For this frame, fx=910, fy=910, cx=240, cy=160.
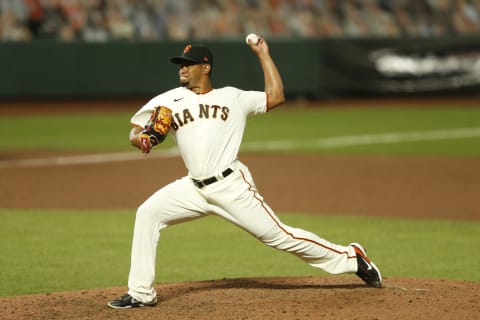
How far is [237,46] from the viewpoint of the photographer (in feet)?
74.5

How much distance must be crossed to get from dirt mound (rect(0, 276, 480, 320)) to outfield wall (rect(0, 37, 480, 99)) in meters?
15.6

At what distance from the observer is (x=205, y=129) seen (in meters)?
6.18

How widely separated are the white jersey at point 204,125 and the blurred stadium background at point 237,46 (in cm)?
1600

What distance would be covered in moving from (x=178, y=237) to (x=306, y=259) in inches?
121

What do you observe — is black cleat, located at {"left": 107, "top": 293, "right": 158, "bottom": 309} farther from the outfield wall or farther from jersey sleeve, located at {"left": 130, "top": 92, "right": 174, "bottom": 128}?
the outfield wall

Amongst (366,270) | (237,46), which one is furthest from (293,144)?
(366,270)

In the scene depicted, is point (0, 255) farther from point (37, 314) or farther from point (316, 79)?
point (316, 79)

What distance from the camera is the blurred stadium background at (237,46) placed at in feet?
71.8

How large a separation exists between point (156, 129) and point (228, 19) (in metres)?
17.9

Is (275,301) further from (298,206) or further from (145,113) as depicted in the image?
(298,206)

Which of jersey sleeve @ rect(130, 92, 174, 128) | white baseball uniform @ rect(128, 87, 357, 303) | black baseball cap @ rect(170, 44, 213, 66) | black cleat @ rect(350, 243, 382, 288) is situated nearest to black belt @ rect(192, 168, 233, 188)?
white baseball uniform @ rect(128, 87, 357, 303)

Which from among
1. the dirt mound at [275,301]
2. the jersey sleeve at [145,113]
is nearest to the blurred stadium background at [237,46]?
the dirt mound at [275,301]

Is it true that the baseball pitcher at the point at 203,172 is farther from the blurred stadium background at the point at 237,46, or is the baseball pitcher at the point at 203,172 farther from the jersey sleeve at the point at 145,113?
the blurred stadium background at the point at 237,46

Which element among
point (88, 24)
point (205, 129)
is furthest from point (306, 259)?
point (88, 24)
